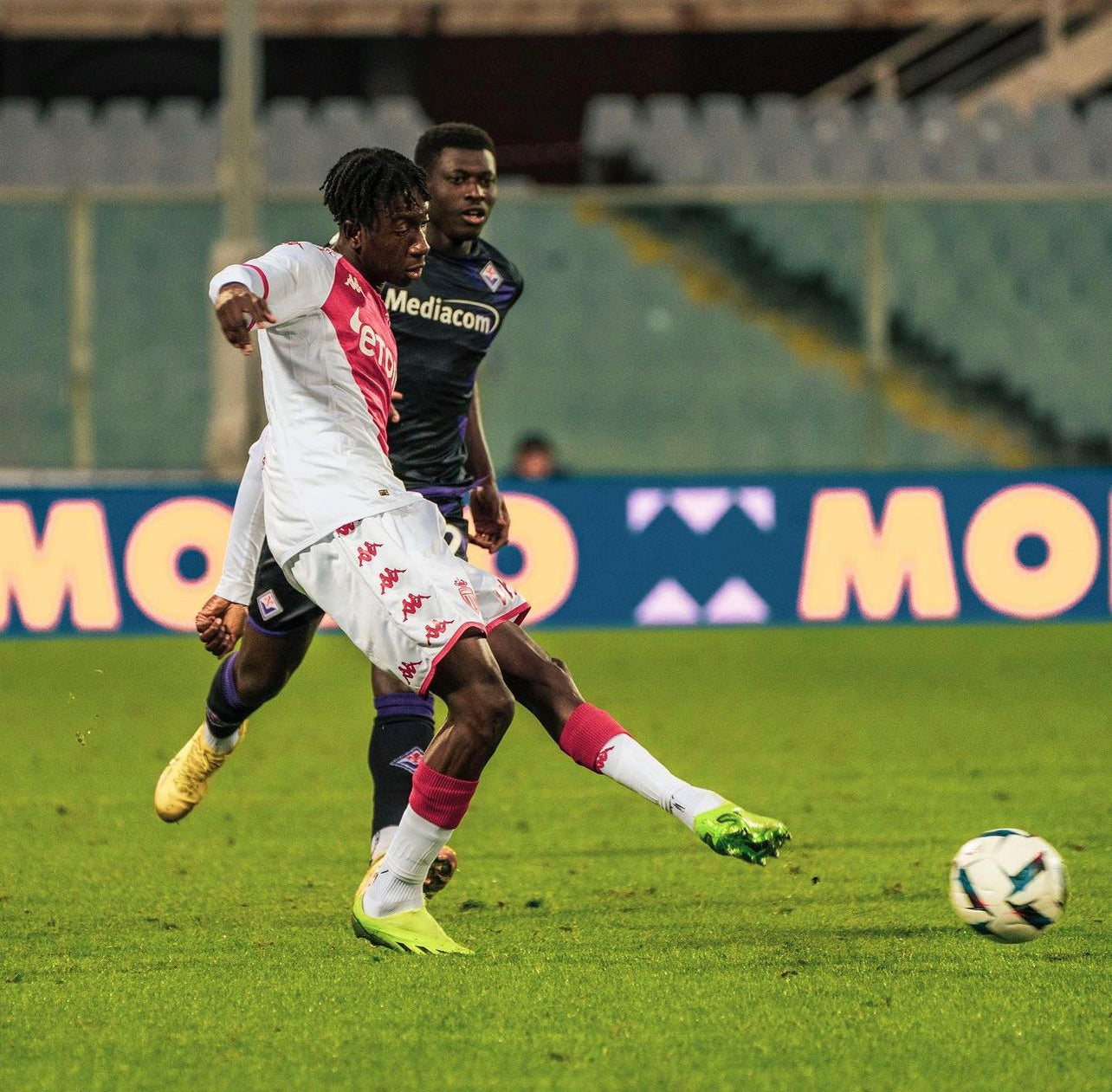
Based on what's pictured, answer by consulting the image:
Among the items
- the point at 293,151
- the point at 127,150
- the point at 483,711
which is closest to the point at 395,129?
the point at 293,151

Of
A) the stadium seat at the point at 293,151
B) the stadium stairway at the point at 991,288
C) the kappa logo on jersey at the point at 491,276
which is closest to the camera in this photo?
the kappa logo on jersey at the point at 491,276

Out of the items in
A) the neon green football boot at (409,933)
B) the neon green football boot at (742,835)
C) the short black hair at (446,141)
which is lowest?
the neon green football boot at (409,933)

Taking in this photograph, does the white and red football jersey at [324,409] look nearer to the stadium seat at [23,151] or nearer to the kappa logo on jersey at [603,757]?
the kappa logo on jersey at [603,757]

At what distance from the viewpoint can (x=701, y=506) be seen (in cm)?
1148

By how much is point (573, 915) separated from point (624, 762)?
1.70 ft

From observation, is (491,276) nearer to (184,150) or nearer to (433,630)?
(433,630)

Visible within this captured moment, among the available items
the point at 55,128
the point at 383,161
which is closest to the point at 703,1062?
the point at 383,161

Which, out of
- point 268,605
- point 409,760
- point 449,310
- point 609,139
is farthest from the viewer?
point 609,139

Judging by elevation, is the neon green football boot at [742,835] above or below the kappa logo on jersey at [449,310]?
below

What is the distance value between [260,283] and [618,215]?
8.77m

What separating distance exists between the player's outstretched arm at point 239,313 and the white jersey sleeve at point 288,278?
0.02 metres

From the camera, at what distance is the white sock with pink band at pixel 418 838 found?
4504 millimetres

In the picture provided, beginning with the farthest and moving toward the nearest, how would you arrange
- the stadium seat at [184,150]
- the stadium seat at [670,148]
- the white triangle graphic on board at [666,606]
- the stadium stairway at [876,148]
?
the stadium seat at [670,148], the stadium stairway at [876,148], the stadium seat at [184,150], the white triangle graphic on board at [666,606]

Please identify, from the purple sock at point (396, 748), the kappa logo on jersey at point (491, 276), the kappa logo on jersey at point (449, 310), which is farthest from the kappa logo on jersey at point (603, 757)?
the kappa logo on jersey at point (491, 276)
